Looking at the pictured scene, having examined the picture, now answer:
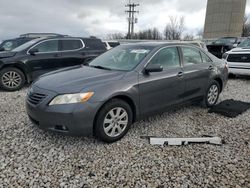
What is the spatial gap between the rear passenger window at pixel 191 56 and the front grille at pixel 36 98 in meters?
2.68

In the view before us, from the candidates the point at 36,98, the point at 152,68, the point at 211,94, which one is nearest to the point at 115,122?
the point at 152,68

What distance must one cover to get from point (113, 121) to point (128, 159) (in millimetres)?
605

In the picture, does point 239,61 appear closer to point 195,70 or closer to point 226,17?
point 195,70

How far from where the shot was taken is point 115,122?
3.07 meters

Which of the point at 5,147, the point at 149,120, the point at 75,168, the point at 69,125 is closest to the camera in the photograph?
the point at 75,168

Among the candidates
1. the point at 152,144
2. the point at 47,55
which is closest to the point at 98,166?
the point at 152,144

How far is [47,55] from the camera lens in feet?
20.9

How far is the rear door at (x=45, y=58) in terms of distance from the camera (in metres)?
6.14

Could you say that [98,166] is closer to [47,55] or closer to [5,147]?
[5,147]

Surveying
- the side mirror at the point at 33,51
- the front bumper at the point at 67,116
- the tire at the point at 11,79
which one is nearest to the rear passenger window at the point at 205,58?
the front bumper at the point at 67,116

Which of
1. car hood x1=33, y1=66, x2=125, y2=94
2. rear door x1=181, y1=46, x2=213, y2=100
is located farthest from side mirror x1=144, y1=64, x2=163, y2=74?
rear door x1=181, y1=46, x2=213, y2=100

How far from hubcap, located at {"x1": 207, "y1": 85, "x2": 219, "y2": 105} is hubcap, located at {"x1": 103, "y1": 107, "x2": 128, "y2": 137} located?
244cm

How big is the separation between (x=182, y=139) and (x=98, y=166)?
141 centimetres

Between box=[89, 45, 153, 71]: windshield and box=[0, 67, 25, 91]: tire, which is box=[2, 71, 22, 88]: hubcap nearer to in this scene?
box=[0, 67, 25, 91]: tire
